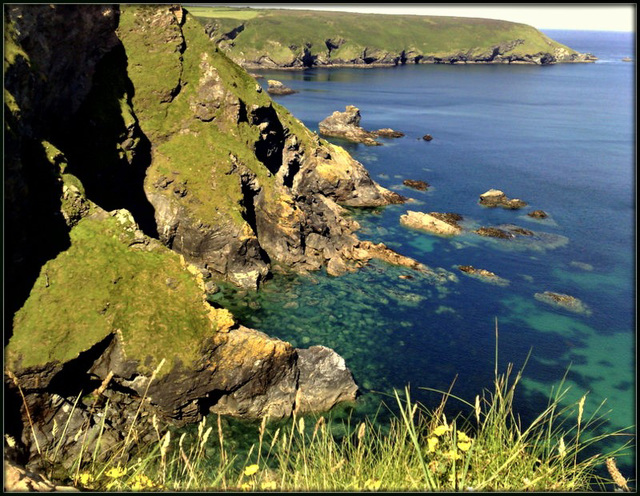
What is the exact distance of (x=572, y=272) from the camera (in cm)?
6162

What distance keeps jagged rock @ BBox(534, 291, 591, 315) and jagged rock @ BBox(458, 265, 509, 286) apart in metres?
4.37

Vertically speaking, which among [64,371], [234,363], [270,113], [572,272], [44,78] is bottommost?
[572,272]

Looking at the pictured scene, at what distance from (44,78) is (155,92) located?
64.9 ft

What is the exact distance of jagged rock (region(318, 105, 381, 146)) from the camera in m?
120

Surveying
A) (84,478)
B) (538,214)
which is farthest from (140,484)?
(538,214)

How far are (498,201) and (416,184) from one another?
15788 millimetres

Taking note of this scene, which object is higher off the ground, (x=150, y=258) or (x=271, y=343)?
(x=150, y=258)

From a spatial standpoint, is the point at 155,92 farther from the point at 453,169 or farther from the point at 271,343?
the point at 453,169

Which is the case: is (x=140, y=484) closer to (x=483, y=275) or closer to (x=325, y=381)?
(x=325, y=381)

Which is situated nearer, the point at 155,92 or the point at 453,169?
the point at 155,92

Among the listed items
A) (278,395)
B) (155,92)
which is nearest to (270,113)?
(155,92)

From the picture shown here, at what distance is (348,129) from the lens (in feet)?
397

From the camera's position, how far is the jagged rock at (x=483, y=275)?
57.1 metres

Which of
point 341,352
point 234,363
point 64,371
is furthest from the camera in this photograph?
point 341,352
